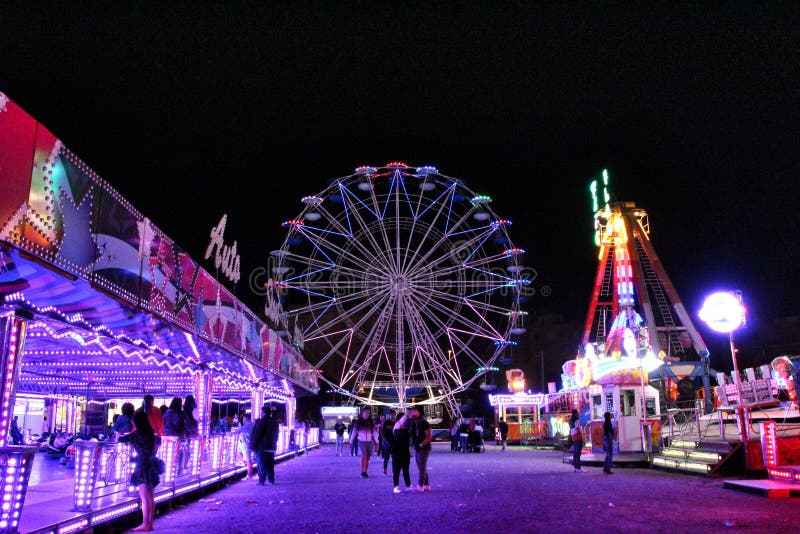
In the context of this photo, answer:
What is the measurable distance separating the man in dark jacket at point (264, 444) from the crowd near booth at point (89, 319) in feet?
2.71

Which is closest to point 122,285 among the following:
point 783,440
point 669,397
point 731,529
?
point 731,529

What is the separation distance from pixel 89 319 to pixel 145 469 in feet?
8.19

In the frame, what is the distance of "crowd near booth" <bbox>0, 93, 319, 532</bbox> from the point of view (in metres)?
6.79

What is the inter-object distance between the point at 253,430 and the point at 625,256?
100 ft

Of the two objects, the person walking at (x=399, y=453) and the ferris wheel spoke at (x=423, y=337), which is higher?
the ferris wheel spoke at (x=423, y=337)

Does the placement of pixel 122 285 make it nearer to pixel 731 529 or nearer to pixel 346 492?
pixel 346 492

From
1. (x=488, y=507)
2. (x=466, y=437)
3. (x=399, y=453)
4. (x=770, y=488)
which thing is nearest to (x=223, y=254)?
(x=399, y=453)

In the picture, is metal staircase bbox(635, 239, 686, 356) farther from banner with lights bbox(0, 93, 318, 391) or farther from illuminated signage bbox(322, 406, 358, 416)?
banner with lights bbox(0, 93, 318, 391)

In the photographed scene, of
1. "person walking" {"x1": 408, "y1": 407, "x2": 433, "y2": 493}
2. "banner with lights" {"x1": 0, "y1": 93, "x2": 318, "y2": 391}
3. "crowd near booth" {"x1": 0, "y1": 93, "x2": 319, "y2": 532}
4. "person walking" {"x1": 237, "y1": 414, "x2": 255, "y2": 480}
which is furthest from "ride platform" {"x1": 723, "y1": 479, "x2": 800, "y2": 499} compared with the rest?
"banner with lights" {"x1": 0, "y1": 93, "x2": 318, "y2": 391}

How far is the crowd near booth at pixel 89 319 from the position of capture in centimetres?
679

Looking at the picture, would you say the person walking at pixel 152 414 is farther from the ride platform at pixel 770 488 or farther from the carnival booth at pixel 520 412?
the carnival booth at pixel 520 412

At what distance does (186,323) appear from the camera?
40.2 ft

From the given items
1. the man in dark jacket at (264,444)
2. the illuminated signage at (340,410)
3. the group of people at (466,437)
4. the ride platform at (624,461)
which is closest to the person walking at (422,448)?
the man in dark jacket at (264,444)

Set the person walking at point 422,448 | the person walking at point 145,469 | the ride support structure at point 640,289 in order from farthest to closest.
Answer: the ride support structure at point 640,289, the person walking at point 422,448, the person walking at point 145,469
